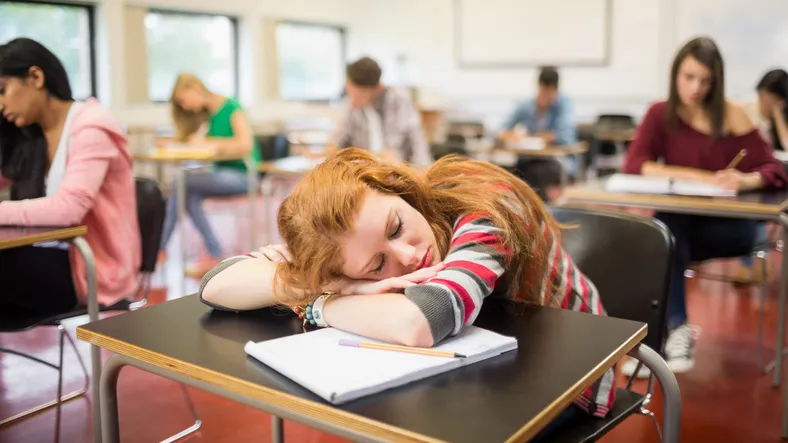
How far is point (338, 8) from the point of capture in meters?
9.27

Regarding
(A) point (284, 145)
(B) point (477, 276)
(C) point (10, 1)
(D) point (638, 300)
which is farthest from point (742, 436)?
(C) point (10, 1)

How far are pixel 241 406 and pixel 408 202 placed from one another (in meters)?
1.49

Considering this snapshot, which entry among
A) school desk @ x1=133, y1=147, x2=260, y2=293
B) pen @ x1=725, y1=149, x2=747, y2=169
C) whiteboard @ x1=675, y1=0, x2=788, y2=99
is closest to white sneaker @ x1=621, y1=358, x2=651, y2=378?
pen @ x1=725, y1=149, x2=747, y2=169

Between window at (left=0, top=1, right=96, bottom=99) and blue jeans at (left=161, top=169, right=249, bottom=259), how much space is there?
248 centimetres

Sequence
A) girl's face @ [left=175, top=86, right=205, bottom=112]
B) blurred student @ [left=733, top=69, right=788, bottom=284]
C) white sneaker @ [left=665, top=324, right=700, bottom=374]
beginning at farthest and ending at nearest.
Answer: girl's face @ [left=175, top=86, right=205, bottom=112], blurred student @ [left=733, top=69, right=788, bottom=284], white sneaker @ [left=665, top=324, right=700, bottom=374]

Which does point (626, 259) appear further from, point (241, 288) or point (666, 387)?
point (241, 288)

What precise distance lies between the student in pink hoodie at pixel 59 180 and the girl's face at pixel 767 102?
3.68m

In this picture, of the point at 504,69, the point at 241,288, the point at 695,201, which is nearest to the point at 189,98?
the point at 695,201

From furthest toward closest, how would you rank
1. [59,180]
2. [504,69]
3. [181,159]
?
[504,69]
[181,159]
[59,180]

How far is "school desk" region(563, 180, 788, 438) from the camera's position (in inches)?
88.4

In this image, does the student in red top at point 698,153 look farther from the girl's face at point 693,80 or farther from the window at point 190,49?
the window at point 190,49

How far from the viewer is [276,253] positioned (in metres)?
1.30

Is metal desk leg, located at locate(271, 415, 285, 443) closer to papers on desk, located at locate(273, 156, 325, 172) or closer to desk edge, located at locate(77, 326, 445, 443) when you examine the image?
desk edge, located at locate(77, 326, 445, 443)

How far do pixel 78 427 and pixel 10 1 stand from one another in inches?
193
